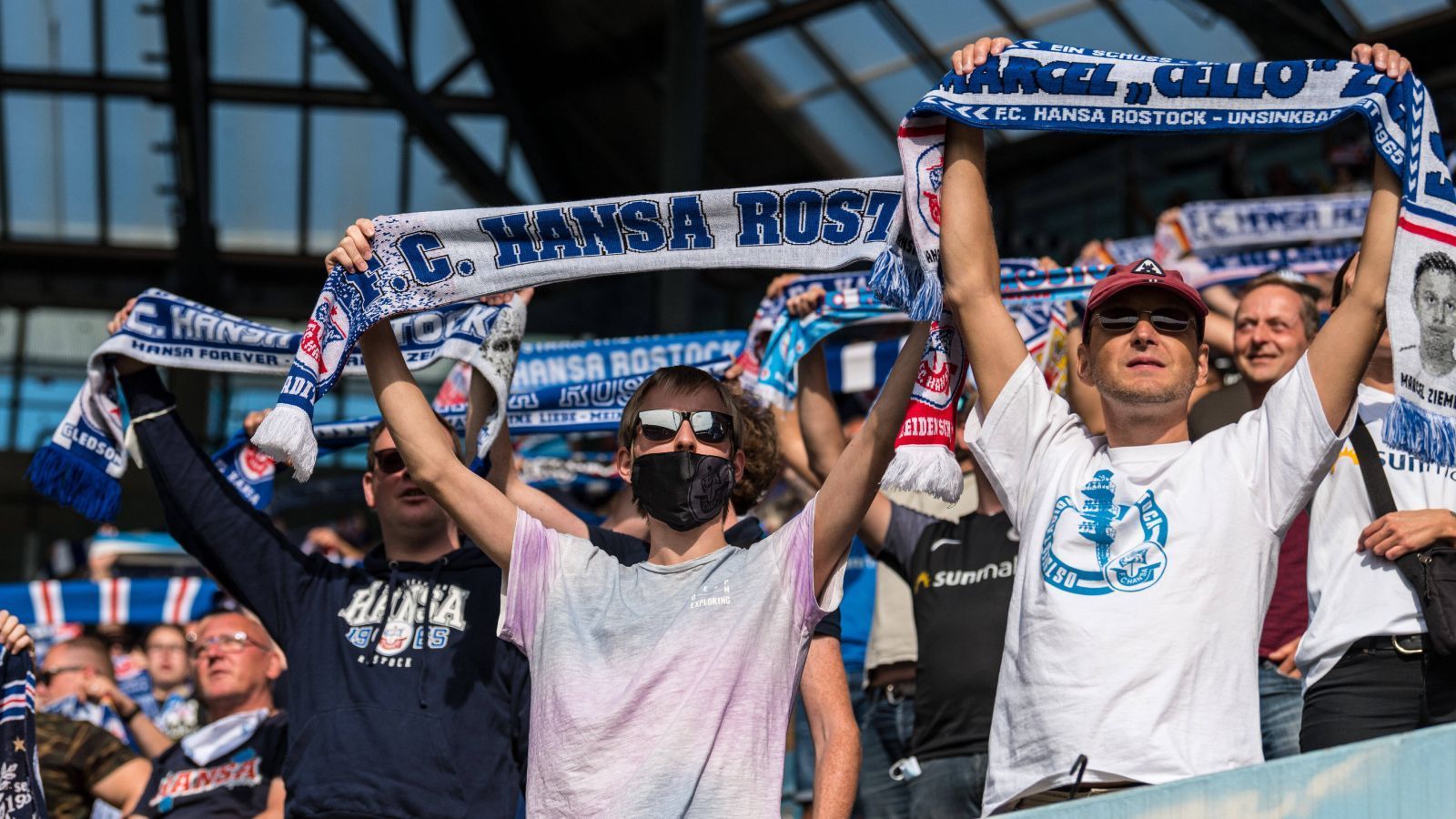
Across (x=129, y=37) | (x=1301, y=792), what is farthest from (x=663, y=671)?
(x=129, y=37)

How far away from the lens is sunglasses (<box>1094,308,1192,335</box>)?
3.26 metres

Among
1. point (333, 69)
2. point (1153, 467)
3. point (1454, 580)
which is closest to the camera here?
point (1153, 467)

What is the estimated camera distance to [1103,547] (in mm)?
3066

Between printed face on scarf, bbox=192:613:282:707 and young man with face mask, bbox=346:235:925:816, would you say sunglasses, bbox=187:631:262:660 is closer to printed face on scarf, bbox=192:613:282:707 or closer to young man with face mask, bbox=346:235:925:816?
printed face on scarf, bbox=192:613:282:707

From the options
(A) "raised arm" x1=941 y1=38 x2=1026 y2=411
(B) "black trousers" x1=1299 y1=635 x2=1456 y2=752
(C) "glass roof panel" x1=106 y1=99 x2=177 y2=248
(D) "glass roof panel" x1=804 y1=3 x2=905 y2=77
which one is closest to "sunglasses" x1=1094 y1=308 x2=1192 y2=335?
(A) "raised arm" x1=941 y1=38 x2=1026 y2=411

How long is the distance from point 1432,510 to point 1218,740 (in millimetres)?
889

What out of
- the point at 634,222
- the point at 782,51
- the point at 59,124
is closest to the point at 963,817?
the point at 634,222

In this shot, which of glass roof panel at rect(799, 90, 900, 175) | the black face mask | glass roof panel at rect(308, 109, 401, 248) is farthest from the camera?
glass roof panel at rect(308, 109, 401, 248)

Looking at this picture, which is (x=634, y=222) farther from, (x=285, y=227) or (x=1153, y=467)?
(x=285, y=227)

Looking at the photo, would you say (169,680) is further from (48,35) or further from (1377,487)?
(48,35)

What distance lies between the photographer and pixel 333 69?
1866 centimetres

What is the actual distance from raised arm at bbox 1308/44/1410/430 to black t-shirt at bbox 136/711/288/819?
3051 mm

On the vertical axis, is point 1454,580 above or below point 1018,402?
below

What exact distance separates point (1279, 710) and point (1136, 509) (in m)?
1.29
